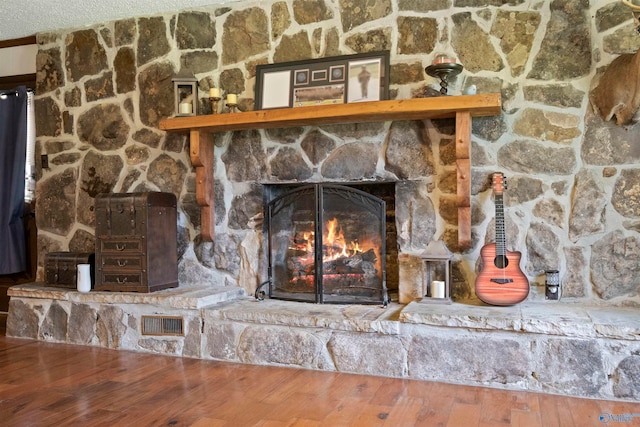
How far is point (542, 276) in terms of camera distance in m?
3.02

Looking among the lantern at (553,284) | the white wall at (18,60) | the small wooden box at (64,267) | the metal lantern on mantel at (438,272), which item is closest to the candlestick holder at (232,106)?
the small wooden box at (64,267)

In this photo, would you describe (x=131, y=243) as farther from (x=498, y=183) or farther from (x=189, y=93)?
(x=498, y=183)

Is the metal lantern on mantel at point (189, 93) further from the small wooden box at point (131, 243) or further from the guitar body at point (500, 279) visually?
the guitar body at point (500, 279)

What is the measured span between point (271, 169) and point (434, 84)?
1139 mm

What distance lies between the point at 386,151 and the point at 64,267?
88.6 inches

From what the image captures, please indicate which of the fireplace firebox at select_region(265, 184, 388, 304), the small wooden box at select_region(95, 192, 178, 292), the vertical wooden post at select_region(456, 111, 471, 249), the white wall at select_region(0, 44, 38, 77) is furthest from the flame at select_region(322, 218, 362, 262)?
the white wall at select_region(0, 44, 38, 77)

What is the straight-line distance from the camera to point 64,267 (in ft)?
12.0

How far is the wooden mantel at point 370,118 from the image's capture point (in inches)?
114

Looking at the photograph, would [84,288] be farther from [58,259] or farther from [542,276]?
[542,276]

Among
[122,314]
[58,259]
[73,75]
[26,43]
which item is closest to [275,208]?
[122,314]

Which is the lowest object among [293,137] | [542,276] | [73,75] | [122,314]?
[122,314]

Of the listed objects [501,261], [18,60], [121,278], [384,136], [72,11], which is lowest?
[121,278]

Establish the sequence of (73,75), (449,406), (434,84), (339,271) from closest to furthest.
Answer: (449,406) < (434,84) < (339,271) < (73,75)

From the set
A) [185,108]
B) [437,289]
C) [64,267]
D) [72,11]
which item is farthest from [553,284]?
[72,11]
